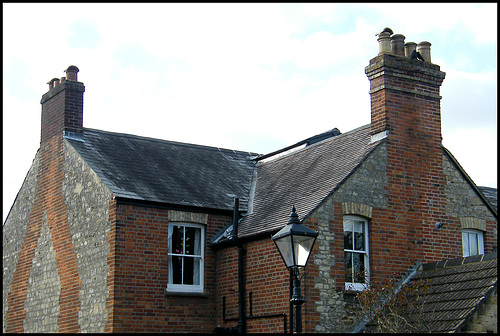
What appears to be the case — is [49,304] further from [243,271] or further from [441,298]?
[441,298]

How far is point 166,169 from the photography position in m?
19.8

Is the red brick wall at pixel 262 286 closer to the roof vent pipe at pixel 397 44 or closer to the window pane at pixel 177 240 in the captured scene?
the window pane at pixel 177 240

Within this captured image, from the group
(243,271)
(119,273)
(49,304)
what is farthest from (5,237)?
(243,271)

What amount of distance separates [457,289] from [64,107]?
1210 centimetres

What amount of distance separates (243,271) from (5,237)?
9188mm

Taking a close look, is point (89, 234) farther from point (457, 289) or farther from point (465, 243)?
point (465, 243)

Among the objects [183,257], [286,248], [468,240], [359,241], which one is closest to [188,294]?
[183,257]

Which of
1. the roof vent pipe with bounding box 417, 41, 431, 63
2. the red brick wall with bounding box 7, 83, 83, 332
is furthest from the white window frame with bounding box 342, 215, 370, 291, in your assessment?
the red brick wall with bounding box 7, 83, 83, 332

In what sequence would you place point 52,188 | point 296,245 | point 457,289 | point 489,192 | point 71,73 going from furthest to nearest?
point 489,192
point 71,73
point 52,188
point 457,289
point 296,245

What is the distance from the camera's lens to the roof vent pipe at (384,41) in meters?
17.9

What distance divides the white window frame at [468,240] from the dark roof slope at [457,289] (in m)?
2.10

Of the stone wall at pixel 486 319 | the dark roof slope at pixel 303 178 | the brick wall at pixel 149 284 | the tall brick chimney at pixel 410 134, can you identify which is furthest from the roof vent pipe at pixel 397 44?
the stone wall at pixel 486 319

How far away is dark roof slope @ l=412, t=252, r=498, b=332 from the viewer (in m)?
13.6

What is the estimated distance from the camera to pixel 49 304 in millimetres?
18781
